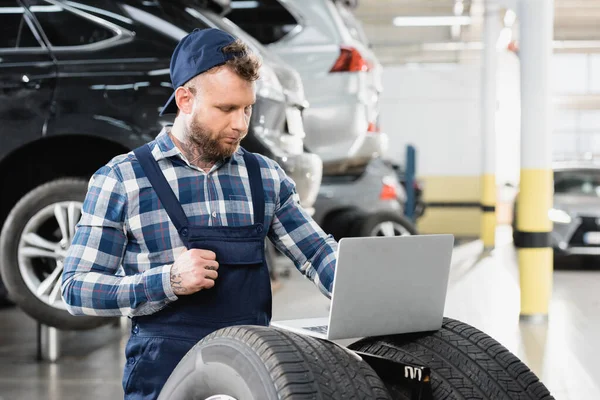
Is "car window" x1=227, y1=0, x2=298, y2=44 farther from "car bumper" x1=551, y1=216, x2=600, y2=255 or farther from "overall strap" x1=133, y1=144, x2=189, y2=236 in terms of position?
"overall strap" x1=133, y1=144, x2=189, y2=236

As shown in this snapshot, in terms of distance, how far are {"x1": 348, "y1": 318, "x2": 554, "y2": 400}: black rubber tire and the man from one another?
0.85 ft

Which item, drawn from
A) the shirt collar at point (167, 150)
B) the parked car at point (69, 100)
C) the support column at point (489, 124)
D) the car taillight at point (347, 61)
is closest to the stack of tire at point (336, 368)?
the shirt collar at point (167, 150)

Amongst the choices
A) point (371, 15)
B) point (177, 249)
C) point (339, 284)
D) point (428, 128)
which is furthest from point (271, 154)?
point (371, 15)

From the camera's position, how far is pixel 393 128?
48.8ft

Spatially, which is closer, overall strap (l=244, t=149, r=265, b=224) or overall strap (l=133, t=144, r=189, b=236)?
overall strap (l=133, t=144, r=189, b=236)

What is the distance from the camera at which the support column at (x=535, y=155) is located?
6102 mm

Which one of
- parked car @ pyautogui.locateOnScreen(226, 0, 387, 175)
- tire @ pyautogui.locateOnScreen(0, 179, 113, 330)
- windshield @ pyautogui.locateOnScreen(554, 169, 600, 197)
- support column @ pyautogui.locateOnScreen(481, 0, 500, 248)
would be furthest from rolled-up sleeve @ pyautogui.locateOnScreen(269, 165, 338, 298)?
support column @ pyautogui.locateOnScreen(481, 0, 500, 248)

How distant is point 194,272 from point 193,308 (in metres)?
0.15

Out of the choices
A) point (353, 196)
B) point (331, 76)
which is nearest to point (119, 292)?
point (331, 76)

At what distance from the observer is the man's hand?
197cm

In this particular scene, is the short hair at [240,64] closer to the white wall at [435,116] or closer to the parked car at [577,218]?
the parked car at [577,218]

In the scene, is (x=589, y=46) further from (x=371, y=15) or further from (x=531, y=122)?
(x=531, y=122)

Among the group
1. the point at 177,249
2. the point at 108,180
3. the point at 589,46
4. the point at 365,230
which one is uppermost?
the point at 589,46

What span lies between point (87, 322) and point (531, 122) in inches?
134
